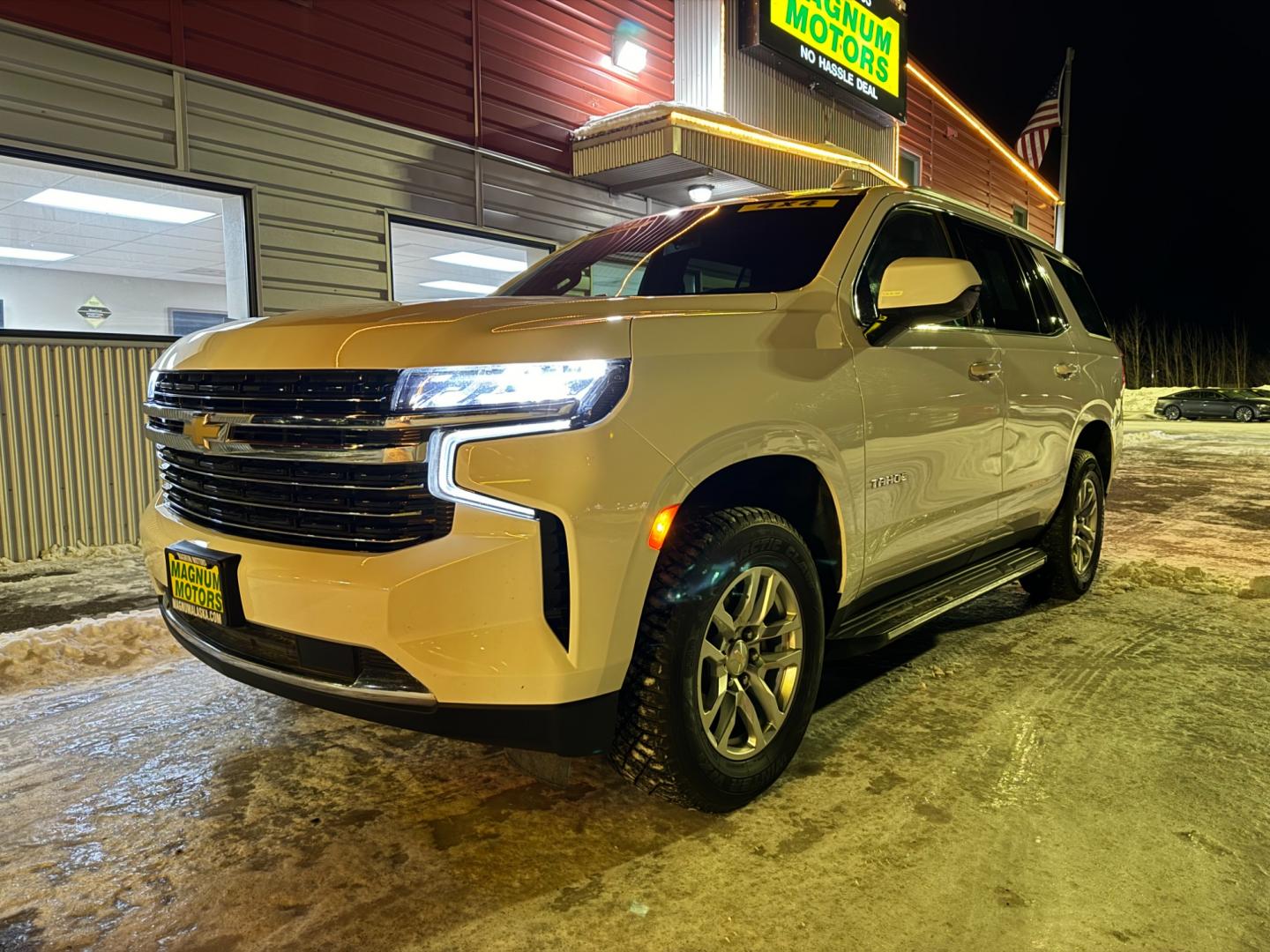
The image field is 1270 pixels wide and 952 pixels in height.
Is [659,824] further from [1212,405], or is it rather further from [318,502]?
[1212,405]

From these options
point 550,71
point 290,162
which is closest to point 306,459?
point 290,162

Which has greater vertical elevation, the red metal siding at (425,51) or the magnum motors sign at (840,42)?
the magnum motors sign at (840,42)

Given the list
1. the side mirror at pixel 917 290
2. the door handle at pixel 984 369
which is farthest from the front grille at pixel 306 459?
the door handle at pixel 984 369

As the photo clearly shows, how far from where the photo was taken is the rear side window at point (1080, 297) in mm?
5223

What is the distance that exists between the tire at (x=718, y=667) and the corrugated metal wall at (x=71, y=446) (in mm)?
5178

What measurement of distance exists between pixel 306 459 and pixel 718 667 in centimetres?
128

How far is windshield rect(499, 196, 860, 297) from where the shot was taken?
11.0ft

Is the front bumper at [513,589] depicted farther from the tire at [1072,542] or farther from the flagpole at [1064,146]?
the flagpole at [1064,146]

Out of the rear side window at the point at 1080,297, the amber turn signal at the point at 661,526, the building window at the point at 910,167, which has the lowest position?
the amber turn signal at the point at 661,526

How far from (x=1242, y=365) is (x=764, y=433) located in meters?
65.5

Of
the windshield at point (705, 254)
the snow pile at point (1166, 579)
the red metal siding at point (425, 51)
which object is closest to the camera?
the windshield at point (705, 254)

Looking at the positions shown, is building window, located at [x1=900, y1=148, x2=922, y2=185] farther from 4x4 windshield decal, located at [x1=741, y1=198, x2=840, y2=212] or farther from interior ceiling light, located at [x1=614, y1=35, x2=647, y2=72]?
4x4 windshield decal, located at [x1=741, y1=198, x2=840, y2=212]

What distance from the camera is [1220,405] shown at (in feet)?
111

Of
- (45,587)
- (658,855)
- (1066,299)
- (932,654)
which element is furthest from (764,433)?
(45,587)
